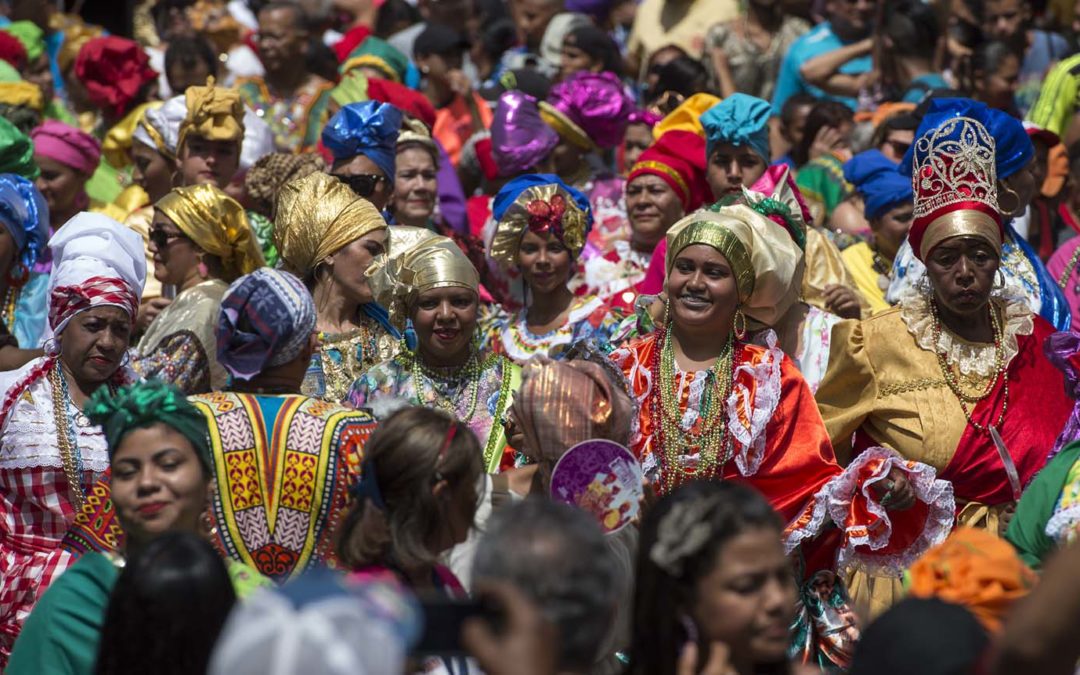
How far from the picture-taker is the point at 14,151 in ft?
27.5

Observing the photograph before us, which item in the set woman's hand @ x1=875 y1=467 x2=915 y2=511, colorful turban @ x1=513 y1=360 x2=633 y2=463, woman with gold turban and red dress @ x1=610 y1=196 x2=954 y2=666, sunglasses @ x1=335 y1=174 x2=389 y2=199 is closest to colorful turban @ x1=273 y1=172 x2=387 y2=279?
sunglasses @ x1=335 y1=174 x2=389 y2=199

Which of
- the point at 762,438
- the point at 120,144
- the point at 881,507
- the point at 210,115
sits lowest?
the point at 881,507

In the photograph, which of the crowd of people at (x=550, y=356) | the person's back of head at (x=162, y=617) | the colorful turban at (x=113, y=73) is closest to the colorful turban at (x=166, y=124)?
the crowd of people at (x=550, y=356)

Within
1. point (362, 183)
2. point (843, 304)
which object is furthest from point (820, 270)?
point (362, 183)

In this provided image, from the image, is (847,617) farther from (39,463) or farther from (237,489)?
(39,463)

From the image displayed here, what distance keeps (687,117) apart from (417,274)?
2.67 m

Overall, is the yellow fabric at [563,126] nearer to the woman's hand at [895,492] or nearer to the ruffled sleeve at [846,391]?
the ruffled sleeve at [846,391]

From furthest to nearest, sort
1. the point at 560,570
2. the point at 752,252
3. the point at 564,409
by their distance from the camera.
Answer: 1. the point at 752,252
2. the point at 564,409
3. the point at 560,570

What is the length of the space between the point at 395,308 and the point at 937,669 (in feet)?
11.5

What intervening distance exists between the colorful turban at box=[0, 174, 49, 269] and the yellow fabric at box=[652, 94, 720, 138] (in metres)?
3.03

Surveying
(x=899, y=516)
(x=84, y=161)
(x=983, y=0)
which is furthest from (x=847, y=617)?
(x=983, y=0)

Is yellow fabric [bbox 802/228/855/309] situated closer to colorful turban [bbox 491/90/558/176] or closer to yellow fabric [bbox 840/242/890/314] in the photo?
yellow fabric [bbox 840/242/890/314]

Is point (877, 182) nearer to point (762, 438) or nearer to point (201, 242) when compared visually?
point (762, 438)

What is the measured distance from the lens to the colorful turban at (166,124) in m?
8.79
